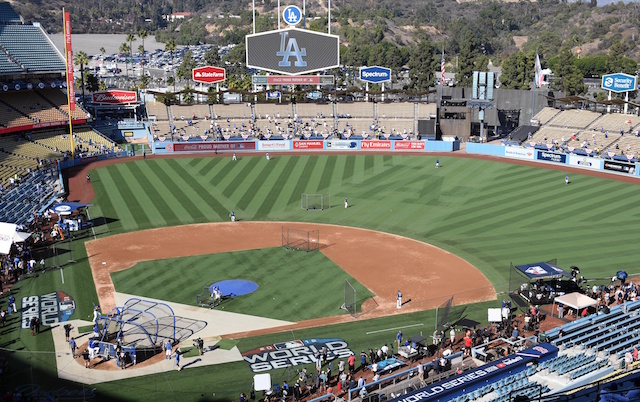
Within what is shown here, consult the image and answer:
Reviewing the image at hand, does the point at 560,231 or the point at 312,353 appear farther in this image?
the point at 560,231

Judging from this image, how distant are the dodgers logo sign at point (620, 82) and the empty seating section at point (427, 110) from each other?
24.0 meters

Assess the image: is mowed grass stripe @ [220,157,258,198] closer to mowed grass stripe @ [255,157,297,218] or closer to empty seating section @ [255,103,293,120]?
mowed grass stripe @ [255,157,297,218]

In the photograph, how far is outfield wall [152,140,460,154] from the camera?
84.2 metres

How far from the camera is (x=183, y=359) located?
31.5 meters

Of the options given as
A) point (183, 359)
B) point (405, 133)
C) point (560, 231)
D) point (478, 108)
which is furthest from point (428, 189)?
point (183, 359)

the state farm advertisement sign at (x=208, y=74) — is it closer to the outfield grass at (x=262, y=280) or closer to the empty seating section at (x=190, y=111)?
the empty seating section at (x=190, y=111)

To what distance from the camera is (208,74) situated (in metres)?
95.0

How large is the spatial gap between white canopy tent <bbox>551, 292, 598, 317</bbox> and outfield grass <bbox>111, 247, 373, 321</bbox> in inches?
462

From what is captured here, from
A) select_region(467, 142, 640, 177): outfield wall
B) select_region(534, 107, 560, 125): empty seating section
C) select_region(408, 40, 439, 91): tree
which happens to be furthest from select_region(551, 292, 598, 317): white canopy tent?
select_region(408, 40, 439, 91): tree

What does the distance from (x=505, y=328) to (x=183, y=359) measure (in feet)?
57.3

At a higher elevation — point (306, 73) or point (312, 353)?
point (306, 73)

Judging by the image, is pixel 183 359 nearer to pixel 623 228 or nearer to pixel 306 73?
pixel 623 228

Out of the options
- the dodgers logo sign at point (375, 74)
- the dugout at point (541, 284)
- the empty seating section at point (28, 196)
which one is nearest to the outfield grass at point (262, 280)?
the dugout at point (541, 284)

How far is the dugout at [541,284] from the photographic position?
37094mm
